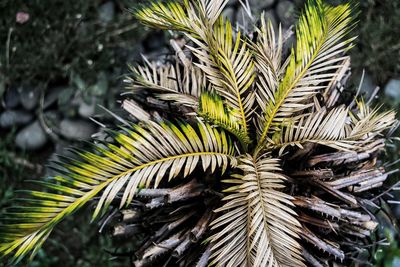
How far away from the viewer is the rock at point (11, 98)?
3.64 m

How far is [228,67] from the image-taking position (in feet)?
A: 6.46

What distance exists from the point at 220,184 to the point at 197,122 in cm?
23

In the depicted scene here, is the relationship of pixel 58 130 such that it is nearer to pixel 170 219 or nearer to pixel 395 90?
pixel 170 219

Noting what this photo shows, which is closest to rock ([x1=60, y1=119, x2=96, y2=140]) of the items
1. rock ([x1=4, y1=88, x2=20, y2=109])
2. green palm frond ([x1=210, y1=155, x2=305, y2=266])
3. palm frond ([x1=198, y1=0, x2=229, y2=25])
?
rock ([x1=4, y1=88, x2=20, y2=109])

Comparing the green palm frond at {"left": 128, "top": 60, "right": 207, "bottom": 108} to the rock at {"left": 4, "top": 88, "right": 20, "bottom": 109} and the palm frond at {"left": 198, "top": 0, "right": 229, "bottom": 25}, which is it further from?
the rock at {"left": 4, "top": 88, "right": 20, "bottom": 109}

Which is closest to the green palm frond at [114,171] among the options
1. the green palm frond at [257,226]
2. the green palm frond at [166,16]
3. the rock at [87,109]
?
the green palm frond at [257,226]

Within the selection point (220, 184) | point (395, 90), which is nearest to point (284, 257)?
point (220, 184)

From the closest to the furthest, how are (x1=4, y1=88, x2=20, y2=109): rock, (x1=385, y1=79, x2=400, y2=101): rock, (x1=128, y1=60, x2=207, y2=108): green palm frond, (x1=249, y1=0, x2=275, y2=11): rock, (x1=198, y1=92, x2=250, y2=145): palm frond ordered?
1. (x1=198, y1=92, x2=250, y2=145): palm frond
2. (x1=128, y1=60, x2=207, y2=108): green palm frond
3. (x1=385, y1=79, x2=400, y2=101): rock
4. (x1=249, y1=0, x2=275, y2=11): rock
5. (x1=4, y1=88, x2=20, y2=109): rock

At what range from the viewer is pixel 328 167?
1995mm

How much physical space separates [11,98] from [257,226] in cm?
240

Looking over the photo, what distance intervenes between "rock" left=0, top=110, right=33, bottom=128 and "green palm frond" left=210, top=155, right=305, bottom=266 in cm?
217

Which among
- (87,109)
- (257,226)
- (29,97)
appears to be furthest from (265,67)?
(29,97)

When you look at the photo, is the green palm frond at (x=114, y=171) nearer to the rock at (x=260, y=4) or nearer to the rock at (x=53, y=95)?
the rock at (x=260, y=4)

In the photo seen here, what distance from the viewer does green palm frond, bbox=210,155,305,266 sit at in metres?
1.76
